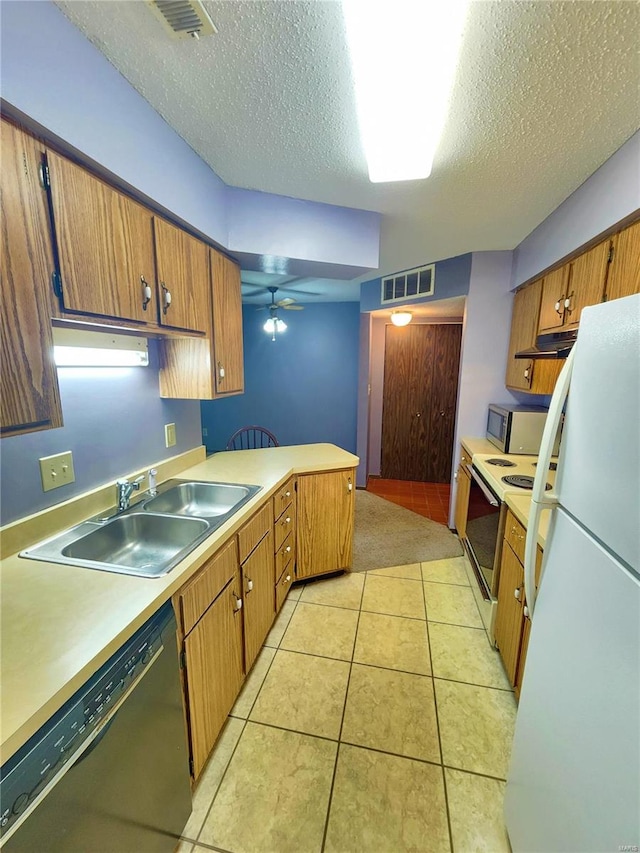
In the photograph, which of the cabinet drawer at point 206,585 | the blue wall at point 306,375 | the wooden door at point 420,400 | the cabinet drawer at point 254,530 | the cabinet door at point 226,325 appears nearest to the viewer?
the cabinet drawer at point 206,585

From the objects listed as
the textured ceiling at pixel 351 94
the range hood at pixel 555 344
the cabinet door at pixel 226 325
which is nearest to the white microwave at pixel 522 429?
the range hood at pixel 555 344

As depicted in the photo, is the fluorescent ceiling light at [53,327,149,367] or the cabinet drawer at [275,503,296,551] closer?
the fluorescent ceiling light at [53,327,149,367]

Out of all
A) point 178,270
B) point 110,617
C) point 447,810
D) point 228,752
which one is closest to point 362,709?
point 447,810

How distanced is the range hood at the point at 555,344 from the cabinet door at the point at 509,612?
1.05m

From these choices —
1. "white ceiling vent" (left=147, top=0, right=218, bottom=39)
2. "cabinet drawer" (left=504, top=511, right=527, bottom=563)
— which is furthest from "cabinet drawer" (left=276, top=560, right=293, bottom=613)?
"white ceiling vent" (left=147, top=0, right=218, bottom=39)

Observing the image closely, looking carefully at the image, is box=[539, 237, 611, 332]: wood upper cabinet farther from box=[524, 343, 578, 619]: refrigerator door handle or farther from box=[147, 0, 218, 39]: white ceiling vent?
box=[147, 0, 218, 39]: white ceiling vent

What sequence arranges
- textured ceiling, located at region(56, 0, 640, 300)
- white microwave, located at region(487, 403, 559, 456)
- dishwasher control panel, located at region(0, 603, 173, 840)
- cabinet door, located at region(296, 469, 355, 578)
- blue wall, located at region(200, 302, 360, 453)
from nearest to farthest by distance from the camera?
dishwasher control panel, located at region(0, 603, 173, 840), textured ceiling, located at region(56, 0, 640, 300), cabinet door, located at region(296, 469, 355, 578), white microwave, located at region(487, 403, 559, 456), blue wall, located at region(200, 302, 360, 453)

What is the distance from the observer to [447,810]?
1.21 m

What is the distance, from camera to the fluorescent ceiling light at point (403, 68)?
842mm

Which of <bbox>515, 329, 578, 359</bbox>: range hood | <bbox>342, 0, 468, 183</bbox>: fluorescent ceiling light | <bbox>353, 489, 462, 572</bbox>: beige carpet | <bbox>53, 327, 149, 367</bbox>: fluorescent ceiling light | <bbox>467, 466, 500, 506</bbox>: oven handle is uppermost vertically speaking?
<bbox>342, 0, 468, 183</bbox>: fluorescent ceiling light

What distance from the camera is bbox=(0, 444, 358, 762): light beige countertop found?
26.0 inches

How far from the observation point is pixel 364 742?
1.43 meters

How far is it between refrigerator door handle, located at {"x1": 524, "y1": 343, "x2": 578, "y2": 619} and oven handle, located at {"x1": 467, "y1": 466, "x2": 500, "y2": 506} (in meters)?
0.88

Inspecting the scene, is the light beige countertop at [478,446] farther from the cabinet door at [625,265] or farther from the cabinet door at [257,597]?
the cabinet door at [257,597]
